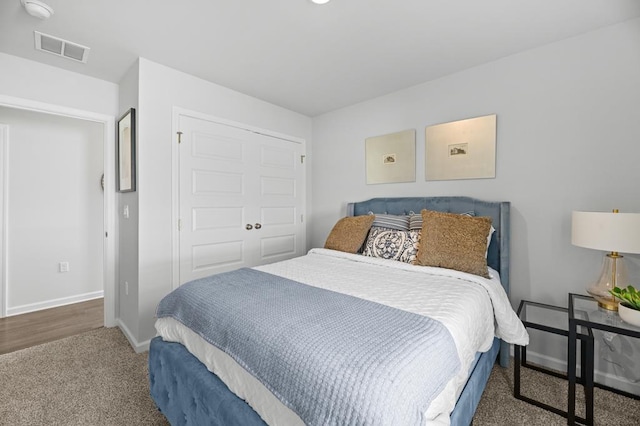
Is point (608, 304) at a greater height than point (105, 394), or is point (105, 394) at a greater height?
point (608, 304)

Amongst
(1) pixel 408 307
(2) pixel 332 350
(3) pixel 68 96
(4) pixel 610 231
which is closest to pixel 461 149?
(4) pixel 610 231

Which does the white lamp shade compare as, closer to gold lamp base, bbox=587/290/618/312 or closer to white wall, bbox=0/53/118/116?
gold lamp base, bbox=587/290/618/312

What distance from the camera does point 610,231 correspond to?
155 centimetres

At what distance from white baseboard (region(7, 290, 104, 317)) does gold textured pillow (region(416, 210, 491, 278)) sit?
4.11 meters

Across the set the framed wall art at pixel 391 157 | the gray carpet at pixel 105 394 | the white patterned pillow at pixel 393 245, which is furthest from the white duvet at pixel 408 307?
the framed wall art at pixel 391 157

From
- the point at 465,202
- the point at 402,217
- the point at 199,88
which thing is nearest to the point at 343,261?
the point at 402,217

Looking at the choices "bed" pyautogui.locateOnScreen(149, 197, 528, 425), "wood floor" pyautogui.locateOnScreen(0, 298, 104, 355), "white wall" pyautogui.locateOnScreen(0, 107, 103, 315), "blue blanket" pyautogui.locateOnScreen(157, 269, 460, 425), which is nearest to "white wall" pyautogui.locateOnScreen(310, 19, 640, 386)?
"bed" pyautogui.locateOnScreen(149, 197, 528, 425)

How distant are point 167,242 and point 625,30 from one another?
3.70m

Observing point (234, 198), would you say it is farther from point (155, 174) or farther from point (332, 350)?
point (332, 350)

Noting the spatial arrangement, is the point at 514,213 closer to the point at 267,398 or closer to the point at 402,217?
the point at 402,217

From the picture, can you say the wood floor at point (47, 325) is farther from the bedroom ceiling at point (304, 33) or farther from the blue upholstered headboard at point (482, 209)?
the blue upholstered headboard at point (482, 209)

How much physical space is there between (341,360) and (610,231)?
1.70 m

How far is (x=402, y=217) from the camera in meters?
2.62

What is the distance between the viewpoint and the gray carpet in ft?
5.27
